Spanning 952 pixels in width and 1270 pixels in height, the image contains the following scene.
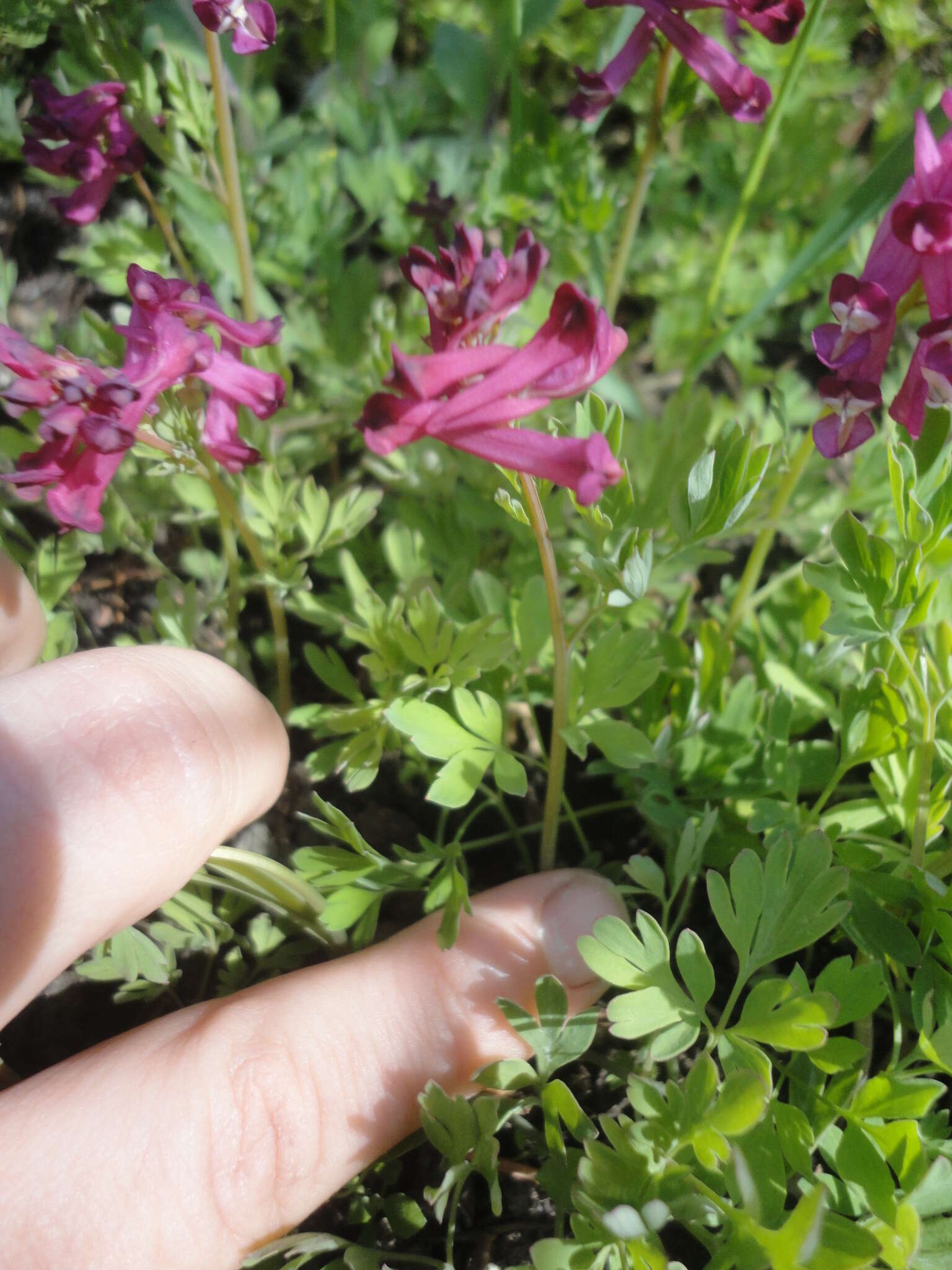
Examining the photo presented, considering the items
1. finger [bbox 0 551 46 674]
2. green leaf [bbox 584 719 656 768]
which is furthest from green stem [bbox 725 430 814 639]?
finger [bbox 0 551 46 674]

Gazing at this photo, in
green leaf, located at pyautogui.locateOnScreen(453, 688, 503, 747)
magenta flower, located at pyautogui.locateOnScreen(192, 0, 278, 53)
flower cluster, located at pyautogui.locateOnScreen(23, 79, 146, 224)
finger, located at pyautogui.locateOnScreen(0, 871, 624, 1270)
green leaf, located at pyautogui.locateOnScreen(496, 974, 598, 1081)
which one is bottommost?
finger, located at pyautogui.locateOnScreen(0, 871, 624, 1270)

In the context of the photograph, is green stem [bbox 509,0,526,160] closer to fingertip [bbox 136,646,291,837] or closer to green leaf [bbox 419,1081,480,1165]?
fingertip [bbox 136,646,291,837]

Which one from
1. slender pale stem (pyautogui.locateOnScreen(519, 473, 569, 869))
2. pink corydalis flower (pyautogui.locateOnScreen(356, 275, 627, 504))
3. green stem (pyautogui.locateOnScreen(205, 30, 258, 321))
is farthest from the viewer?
green stem (pyautogui.locateOnScreen(205, 30, 258, 321))

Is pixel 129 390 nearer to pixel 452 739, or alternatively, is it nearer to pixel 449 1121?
pixel 452 739

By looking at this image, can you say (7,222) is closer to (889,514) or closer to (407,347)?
(407,347)

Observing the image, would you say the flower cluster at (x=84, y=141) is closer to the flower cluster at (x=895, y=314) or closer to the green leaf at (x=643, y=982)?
the flower cluster at (x=895, y=314)

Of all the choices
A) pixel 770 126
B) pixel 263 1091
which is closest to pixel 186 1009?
pixel 263 1091
